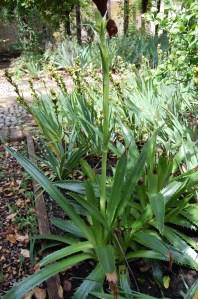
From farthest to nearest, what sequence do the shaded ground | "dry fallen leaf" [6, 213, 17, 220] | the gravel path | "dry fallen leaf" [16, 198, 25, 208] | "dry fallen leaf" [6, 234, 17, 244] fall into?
the gravel path < "dry fallen leaf" [16, 198, 25, 208] < "dry fallen leaf" [6, 213, 17, 220] < "dry fallen leaf" [6, 234, 17, 244] < the shaded ground

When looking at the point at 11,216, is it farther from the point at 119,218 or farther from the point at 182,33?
the point at 182,33

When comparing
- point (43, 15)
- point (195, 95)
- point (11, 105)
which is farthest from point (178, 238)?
point (43, 15)

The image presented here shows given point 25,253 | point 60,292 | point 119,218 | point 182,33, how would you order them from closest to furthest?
point 60,292
point 119,218
point 25,253
point 182,33

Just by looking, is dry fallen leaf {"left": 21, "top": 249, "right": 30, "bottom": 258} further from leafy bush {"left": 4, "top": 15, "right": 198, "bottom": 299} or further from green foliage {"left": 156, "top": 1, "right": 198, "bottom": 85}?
green foliage {"left": 156, "top": 1, "right": 198, "bottom": 85}

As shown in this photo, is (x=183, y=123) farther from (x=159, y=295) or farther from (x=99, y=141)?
(x=159, y=295)

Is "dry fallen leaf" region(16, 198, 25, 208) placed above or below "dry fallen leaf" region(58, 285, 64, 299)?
above

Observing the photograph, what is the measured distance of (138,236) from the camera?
6.26ft

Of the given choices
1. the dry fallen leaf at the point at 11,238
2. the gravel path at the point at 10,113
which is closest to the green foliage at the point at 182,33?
the dry fallen leaf at the point at 11,238

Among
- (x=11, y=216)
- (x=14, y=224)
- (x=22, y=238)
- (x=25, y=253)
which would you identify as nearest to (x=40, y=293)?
(x=25, y=253)

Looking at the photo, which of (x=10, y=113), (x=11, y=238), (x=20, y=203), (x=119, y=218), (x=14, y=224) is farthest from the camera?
(x=10, y=113)

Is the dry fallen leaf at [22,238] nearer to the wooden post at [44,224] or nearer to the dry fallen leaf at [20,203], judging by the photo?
the wooden post at [44,224]

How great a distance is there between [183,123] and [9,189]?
1.44 meters

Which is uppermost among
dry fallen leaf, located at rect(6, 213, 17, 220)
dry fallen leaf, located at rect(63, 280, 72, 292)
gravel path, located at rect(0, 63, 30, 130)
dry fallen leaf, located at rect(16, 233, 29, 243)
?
gravel path, located at rect(0, 63, 30, 130)

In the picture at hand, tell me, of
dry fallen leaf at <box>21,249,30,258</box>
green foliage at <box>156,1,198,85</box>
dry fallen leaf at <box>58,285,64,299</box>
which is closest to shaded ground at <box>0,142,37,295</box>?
dry fallen leaf at <box>21,249,30,258</box>
